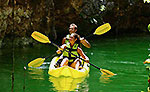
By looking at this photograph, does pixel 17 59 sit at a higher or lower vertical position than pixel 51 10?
lower

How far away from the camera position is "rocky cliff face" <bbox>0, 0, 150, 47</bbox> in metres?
11.9

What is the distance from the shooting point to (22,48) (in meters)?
11.8

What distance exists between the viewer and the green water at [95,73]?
→ 5.87 metres

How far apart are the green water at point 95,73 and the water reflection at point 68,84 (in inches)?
0.8

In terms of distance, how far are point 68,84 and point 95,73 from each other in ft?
4.53

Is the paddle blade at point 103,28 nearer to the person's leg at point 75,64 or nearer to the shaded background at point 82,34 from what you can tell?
the person's leg at point 75,64

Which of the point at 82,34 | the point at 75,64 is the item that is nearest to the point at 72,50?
the point at 75,64

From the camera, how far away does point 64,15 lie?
14750 millimetres

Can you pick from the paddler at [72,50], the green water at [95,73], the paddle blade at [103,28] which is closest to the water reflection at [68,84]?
the green water at [95,73]

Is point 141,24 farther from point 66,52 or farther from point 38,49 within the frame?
point 66,52

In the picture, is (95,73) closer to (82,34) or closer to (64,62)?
(64,62)

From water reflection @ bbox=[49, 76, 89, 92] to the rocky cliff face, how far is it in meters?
3.73

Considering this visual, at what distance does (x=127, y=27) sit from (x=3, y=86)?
45.1ft

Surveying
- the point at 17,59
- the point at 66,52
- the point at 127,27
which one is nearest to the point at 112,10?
the point at 127,27
